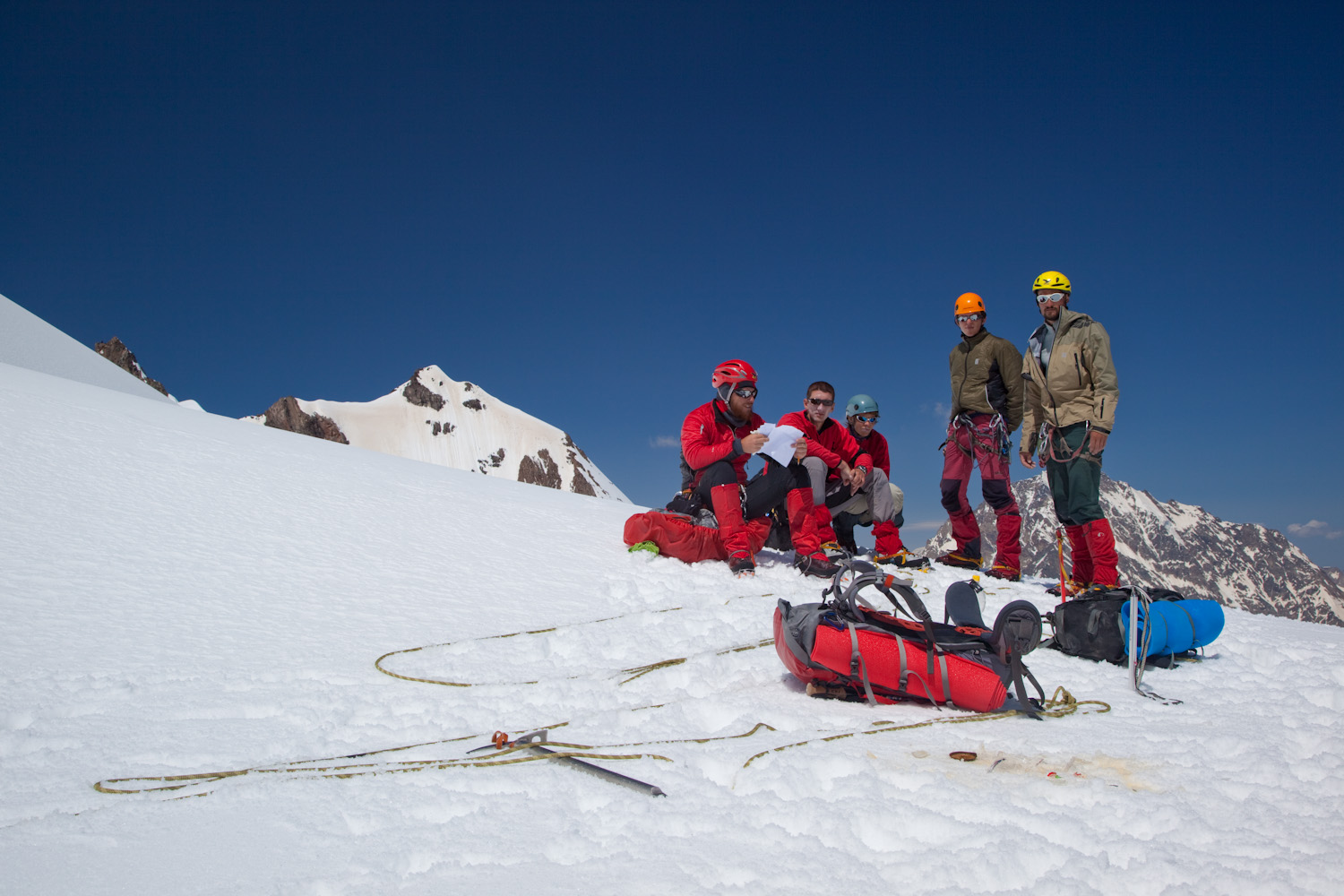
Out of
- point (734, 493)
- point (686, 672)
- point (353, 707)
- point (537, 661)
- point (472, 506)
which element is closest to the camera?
point (353, 707)

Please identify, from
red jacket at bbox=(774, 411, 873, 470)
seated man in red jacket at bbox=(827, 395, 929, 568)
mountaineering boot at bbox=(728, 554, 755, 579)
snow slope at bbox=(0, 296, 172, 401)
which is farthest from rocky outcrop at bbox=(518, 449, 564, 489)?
mountaineering boot at bbox=(728, 554, 755, 579)

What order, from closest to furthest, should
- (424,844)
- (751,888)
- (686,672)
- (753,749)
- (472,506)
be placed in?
(751,888)
(424,844)
(753,749)
(686,672)
(472,506)

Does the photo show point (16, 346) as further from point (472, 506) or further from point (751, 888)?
point (751, 888)

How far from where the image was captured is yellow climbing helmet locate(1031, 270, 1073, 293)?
541 cm

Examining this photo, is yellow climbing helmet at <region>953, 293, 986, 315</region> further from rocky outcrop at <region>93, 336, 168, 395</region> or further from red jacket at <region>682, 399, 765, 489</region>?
rocky outcrop at <region>93, 336, 168, 395</region>

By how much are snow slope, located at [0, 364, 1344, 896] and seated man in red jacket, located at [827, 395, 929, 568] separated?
1578 mm

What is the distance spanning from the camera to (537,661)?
11.3 ft

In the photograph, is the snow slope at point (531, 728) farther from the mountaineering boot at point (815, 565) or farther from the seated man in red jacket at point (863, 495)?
the seated man in red jacket at point (863, 495)

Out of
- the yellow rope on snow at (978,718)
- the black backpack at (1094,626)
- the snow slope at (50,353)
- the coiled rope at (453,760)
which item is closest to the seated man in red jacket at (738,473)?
the black backpack at (1094,626)

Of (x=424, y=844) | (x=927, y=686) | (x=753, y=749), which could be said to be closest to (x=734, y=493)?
(x=927, y=686)

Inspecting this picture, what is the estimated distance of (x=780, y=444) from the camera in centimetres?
562

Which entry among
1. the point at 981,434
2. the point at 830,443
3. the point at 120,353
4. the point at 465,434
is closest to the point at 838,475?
the point at 830,443

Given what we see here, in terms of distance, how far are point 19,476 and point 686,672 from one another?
199 inches

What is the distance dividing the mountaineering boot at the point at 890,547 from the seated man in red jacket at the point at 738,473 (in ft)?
3.11
